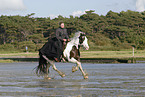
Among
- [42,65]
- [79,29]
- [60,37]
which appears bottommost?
[79,29]

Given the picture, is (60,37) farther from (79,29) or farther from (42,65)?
(79,29)

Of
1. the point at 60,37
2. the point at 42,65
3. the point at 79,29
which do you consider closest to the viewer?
the point at 60,37

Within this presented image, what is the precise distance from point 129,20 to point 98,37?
2125 cm

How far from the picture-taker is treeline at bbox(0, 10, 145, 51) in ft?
319

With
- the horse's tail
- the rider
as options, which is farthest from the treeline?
the rider

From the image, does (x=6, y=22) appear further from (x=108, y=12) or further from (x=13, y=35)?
(x=108, y=12)

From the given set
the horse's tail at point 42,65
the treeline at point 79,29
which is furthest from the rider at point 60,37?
the treeline at point 79,29

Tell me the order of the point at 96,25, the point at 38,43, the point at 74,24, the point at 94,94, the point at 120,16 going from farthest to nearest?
the point at 120,16 → the point at 96,25 → the point at 74,24 → the point at 38,43 → the point at 94,94

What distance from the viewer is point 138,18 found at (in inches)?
4921

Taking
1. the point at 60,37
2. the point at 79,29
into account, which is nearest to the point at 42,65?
the point at 60,37

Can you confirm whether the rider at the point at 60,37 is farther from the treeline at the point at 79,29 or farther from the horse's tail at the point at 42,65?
the treeline at the point at 79,29

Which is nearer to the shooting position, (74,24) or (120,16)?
(74,24)

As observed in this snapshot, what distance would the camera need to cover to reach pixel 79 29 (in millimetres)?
108000

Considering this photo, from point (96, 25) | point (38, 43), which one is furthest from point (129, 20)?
point (38, 43)
